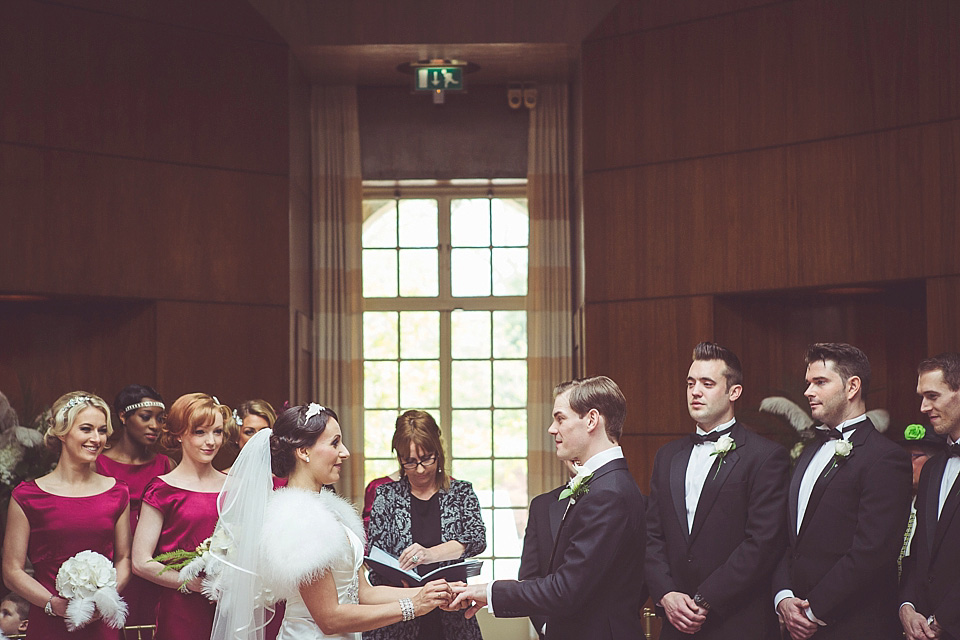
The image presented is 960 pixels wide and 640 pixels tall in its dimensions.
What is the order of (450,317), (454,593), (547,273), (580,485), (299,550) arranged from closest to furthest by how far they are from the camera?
(299,550)
(580,485)
(454,593)
(547,273)
(450,317)

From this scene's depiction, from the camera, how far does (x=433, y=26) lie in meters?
7.39

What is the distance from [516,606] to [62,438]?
213cm

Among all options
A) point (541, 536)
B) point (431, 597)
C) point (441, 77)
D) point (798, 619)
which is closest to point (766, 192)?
point (441, 77)

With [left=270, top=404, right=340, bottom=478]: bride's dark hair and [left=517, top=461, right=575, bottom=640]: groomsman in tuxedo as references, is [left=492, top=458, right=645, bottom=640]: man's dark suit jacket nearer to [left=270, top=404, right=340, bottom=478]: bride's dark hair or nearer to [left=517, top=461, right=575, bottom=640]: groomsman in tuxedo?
[left=517, top=461, right=575, bottom=640]: groomsman in tuxedo

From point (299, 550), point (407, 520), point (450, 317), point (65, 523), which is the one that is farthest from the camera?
point (450, 317)

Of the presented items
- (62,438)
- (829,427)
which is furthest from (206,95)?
(829,427)

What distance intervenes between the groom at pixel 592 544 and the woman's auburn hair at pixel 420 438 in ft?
4.38

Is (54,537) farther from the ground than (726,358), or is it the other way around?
(726,358)

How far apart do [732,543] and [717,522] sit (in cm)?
10

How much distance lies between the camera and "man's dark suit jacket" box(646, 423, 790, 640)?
3740mm

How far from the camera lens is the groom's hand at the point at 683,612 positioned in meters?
3.73

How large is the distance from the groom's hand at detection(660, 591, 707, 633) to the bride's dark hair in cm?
144

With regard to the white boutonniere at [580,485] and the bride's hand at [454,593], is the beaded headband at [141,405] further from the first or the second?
the white boutonniere at [580,485]

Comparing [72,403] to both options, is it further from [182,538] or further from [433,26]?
[433,26]
